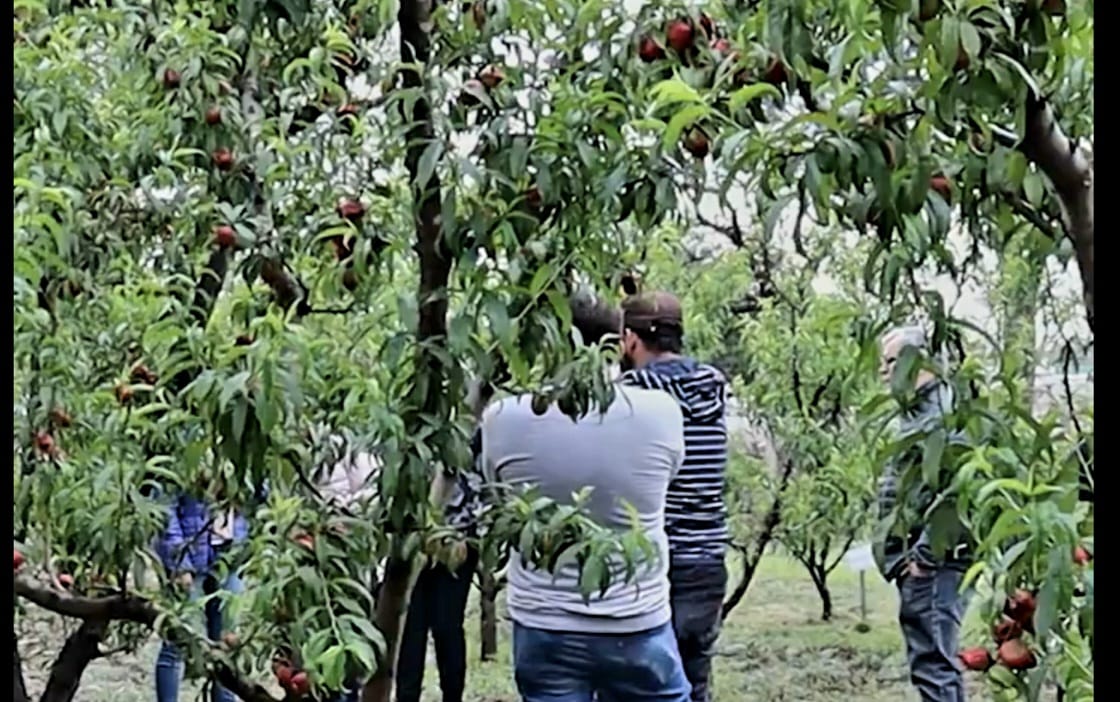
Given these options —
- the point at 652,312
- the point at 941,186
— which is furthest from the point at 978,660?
the point at 652,312

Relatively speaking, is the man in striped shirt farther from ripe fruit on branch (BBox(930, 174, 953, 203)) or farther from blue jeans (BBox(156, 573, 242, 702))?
ripe fruit on branch (BBox(930, 174, 953, 203))

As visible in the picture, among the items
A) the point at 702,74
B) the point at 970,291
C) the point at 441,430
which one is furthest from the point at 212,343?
the point at 970,291

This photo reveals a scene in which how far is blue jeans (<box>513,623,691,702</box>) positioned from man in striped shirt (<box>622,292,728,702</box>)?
1.46ft

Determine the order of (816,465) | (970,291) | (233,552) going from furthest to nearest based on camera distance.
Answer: (816,465) → (970,291) → (233,552)

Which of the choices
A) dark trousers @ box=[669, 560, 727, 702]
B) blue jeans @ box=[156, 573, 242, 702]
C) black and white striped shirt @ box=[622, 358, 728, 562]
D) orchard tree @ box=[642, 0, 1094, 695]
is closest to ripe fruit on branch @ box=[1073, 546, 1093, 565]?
orchard tree @ box=[642, 0, 1094, 695]

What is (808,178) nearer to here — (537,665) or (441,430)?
(441,430)

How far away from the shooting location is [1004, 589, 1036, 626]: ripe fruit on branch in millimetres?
1033

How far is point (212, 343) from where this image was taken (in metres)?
1.48

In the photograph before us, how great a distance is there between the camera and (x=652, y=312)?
7.24 feet

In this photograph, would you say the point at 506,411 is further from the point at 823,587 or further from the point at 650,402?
the point at 823,587

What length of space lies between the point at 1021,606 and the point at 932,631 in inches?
62.3

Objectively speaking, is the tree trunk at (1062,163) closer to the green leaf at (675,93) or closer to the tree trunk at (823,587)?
the green leaf at (675,93)

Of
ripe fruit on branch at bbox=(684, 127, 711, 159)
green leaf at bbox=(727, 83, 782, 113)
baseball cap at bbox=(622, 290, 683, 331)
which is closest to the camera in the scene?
green leaf at bbox=(727, 83, 782, 113)

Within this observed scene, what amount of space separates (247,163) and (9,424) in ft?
3.84
